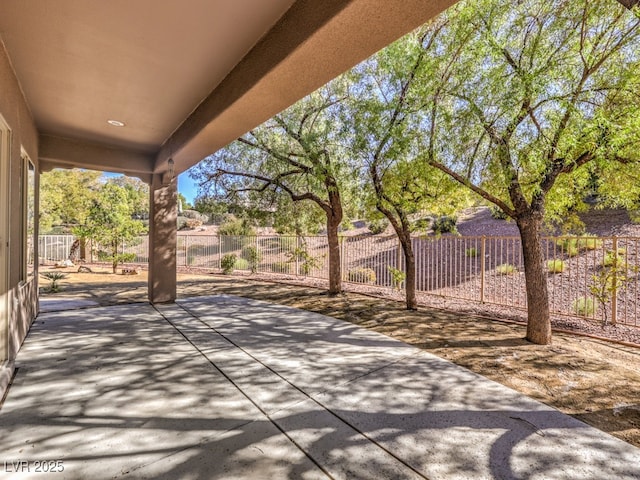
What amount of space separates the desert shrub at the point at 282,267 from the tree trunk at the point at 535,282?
8.07 meters

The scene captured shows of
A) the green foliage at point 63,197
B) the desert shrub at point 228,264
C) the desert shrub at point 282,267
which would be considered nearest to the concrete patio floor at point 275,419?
the desert shrub at point 282,267

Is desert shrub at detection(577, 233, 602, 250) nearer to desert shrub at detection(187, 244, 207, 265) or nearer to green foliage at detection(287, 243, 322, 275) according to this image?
green foliage at detection(287, 243, 322, 275)

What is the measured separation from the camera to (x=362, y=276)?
9.62m

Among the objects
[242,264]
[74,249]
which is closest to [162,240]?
[242,264]

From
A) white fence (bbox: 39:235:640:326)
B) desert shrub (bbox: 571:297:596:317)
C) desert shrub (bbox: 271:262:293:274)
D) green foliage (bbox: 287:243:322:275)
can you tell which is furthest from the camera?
desert shrub (bbox: 271:262:293:274)

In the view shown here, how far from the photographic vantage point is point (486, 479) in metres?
1.84

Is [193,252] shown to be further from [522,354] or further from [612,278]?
[612,278]

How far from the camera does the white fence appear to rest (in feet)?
20.8

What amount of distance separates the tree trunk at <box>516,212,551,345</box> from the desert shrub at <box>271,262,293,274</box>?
8073 mm

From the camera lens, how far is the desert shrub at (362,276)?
373 inches

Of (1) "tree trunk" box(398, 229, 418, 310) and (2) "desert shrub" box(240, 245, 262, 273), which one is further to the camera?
(2) "desert shrub" box(240, 245, 262, 273)

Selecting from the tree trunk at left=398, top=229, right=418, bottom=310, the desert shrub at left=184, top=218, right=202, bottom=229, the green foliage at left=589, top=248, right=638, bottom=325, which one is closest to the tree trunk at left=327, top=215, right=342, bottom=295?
the tree trunk at left=398, top=229, right=418, bottom=310

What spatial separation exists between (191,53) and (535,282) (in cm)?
504

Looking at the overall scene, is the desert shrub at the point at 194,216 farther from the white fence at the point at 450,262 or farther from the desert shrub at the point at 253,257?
the desert shrub at the point at 253,257
